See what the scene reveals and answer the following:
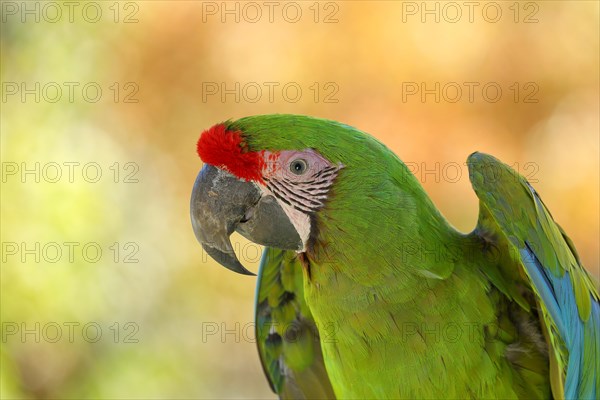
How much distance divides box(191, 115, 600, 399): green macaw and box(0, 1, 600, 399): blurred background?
5.47ft

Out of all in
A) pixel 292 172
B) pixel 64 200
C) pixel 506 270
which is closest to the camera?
pixel 292 172

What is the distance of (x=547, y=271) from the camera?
1341mm

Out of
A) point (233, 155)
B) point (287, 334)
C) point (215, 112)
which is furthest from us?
point (215, 112)

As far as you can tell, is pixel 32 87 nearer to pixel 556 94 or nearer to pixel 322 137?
pixel 322 137

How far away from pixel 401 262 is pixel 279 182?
0.29 m

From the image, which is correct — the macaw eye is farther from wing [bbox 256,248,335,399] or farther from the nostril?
→ wing [bbox 256,248,335,399]

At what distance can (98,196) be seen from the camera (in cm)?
300

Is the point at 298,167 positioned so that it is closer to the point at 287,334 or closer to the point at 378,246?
the point at 378,246

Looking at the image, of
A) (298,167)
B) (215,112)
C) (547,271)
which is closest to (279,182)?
(298,167)

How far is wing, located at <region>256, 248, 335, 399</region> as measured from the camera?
68.1 inches

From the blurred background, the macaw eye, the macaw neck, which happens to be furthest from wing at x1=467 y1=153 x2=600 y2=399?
the blurred background

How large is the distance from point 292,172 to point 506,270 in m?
0.55

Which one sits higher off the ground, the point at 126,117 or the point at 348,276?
the point at 126,117

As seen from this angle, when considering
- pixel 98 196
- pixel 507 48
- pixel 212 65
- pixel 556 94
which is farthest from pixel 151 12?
pixel 556 94
